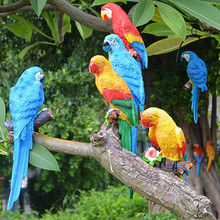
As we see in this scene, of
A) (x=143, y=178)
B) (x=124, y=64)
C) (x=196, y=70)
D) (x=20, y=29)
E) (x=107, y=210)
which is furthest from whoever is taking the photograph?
(x=107, y=210)

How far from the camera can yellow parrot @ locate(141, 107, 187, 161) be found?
1523mm

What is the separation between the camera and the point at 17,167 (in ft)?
4.66

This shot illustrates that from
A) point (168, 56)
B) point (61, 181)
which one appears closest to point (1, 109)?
point (168, 56)

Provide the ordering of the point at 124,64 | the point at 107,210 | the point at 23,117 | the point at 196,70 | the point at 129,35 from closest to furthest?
the point at 23,117 → the point at 124,64 → the point at 129,35 → the point at 196,70 → the point at 107,210

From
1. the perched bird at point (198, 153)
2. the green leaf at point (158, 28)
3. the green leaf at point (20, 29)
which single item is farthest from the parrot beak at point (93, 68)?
the perched bird at point (198, 153)

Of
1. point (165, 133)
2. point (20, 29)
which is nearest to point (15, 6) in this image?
point (20, 29)

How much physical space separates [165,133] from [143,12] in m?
0.59

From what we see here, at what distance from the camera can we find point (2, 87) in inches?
149

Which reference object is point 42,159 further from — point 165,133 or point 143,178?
point 165,133

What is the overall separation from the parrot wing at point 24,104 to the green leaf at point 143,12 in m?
0.55

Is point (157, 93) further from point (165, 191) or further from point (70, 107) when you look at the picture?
point (165, 191)

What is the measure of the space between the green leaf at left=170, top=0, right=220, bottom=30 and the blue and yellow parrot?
13.5 inches

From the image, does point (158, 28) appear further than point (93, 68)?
Yes

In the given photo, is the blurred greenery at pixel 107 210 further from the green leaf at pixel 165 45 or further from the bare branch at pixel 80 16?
the bare branch at pixel 80 16
